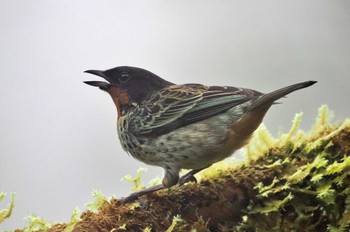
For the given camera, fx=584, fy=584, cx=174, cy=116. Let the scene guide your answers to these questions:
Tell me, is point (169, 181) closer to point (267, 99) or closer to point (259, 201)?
point (259, 201)

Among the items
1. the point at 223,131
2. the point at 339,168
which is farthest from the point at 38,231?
the point at 339,168

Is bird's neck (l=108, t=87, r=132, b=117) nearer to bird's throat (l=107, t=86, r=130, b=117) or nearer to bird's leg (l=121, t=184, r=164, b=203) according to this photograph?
bird's throat (l=107, t=86, r=130, b=117)

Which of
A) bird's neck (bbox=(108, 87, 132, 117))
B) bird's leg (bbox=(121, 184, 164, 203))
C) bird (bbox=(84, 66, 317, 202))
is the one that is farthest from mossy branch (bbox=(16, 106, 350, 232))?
bird's neck (bbox=(108, 87, 132, 117))

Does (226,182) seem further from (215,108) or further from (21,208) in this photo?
(21,208)

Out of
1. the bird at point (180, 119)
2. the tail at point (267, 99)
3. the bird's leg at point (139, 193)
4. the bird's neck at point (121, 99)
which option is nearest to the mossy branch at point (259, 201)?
the bird's leg at point (139, 193)

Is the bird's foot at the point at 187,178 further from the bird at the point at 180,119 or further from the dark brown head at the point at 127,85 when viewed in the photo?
the dark brown head at the point at 127,85

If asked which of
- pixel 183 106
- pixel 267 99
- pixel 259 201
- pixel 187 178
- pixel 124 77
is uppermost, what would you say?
pixel 124 77

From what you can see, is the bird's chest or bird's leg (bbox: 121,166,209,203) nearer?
bird's leg (bbox: 121,166,209,203)

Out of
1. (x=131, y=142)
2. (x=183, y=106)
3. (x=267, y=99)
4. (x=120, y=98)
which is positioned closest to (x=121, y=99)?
(x=120, y=98)

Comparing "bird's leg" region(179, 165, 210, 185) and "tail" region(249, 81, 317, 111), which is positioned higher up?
"tail" region(249, 81, 317, 111)
